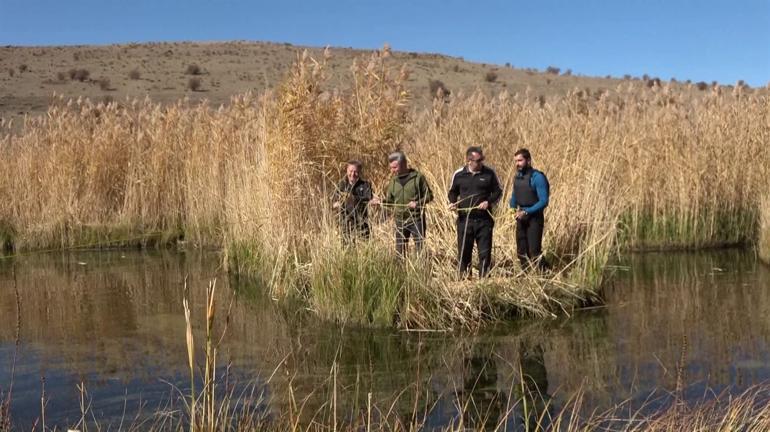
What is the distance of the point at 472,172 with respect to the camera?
27.6 ft

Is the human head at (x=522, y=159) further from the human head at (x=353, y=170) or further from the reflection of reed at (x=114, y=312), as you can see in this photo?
the reflection of reed at (x=114, y=312)

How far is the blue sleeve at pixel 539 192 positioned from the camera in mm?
8453

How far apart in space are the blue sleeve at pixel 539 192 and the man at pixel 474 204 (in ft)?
1.27

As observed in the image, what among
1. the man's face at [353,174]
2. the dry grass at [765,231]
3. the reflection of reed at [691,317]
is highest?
the man's face at [353,174]

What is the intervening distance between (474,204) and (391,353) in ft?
7.01

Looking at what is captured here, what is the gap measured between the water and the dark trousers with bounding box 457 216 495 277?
2.84ft

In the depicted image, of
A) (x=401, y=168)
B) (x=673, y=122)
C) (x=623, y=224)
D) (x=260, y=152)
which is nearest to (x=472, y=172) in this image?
(x=401, y=168)

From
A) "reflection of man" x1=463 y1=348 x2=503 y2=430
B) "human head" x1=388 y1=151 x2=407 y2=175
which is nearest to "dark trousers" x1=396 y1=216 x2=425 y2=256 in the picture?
"human head" x1=388 y1=151 x2=407 y2=175

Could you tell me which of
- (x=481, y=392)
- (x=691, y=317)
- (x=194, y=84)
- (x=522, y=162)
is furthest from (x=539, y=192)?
(x=194, y=84)

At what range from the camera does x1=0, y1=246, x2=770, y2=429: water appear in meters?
5.69

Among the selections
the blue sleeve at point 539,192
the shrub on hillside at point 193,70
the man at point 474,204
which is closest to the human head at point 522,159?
the blue sleeve at point 539,192

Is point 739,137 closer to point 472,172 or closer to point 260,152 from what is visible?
point 472,172

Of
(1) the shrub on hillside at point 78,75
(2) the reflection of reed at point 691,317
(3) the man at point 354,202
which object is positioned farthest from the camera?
(1) the shrub on hillside at point 78,75

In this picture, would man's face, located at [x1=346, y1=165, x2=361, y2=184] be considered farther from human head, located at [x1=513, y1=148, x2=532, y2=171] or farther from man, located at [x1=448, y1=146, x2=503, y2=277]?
human head, located at [x1=513, y1=148, x2=532, y2=171]
